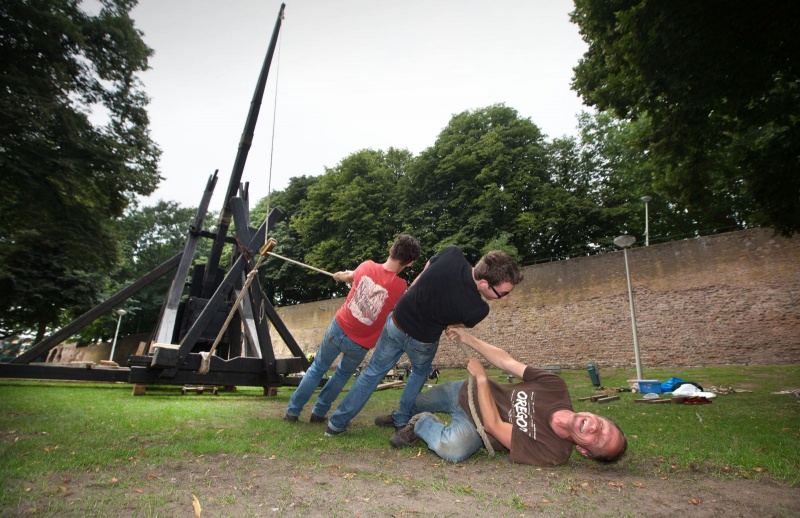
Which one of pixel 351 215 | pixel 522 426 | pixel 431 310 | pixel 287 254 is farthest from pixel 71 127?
pixel 287 254

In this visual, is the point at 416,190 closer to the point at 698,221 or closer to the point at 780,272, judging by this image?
the point at 698,221

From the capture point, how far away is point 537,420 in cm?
293

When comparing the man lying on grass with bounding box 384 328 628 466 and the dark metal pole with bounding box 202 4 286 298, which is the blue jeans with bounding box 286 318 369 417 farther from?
the dark metal pole with bounding box 202 4 286 298

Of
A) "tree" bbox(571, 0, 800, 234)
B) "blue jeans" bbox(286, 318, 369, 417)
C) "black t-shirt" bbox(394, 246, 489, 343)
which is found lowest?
"blue jeans" bbox(286, 318, 369, 417)

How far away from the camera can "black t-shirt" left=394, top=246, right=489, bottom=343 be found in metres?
3.34

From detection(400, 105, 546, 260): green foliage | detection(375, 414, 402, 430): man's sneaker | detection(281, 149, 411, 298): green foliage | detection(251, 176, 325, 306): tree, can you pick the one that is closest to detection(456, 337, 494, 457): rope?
detection(375, 414, 402, 430): man's sneaker

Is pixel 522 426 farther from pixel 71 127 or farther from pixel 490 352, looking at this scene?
pixel 71 127

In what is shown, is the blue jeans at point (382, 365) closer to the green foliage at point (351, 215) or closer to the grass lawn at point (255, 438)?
the grass lawn at point (255, 438)

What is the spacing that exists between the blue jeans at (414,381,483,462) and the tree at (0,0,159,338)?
10.9 meters

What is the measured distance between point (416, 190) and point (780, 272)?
63.1 ft

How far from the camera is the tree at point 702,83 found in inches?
216

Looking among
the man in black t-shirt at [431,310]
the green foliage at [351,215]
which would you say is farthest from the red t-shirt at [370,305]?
the green foliage at [351,215]

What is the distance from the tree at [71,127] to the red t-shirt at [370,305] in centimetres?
962

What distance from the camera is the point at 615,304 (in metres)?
16.1
